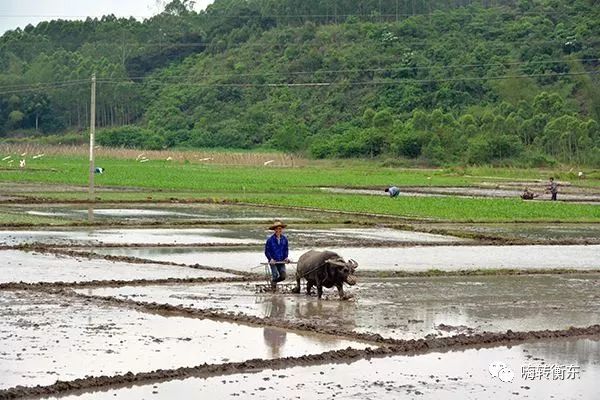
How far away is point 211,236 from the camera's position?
27891 mm

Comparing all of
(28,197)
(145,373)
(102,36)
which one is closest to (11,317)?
(145,373)

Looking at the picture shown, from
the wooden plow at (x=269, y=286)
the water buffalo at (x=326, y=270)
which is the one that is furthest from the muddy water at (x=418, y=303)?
the water buffalo at (x=326, y=270)

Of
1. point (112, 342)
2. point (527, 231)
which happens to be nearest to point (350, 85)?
point (527, 231)

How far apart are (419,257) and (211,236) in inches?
234

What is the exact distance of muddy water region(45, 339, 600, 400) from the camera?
1083 cm

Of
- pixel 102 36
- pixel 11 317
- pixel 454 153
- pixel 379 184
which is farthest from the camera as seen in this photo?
pixel 102 36

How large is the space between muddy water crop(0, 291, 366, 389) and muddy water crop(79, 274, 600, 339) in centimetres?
118

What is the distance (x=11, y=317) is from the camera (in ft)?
48.0

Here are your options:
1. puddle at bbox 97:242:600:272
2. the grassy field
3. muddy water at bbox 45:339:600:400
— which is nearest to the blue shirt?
puddle at bbox 97:242:600:272

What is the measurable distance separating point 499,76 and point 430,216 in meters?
72.2

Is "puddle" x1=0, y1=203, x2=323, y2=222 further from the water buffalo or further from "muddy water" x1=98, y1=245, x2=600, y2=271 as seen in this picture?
the water buffalo

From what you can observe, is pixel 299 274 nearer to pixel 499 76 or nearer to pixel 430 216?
pixel 430 216

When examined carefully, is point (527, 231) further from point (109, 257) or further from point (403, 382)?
point (403, 382)

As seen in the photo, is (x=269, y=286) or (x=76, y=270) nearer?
(x=269, y=286)
